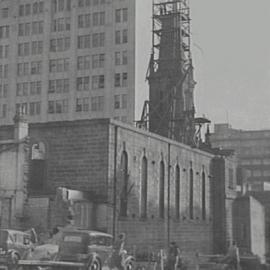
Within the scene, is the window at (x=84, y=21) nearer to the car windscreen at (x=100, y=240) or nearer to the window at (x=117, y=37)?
the window at (x=117, y=37)

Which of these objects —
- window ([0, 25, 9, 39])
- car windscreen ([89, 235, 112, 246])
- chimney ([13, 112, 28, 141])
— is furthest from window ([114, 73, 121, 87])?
car windscreen ([89, 235, 112, 246])

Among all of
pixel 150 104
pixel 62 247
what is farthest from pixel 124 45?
pixel 62 247

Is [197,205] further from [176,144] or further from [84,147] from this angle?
[84,147]

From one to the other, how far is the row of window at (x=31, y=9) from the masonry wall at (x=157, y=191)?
126 feet

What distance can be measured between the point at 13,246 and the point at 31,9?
194 ft

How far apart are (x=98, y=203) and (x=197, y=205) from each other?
15.4m

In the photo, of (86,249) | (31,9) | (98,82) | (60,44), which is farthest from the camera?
(31,9)

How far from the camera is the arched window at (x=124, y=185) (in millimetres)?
38094

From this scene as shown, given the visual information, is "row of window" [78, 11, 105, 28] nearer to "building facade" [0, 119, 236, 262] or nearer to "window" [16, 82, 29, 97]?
"window" [16, 82, 29, 97]

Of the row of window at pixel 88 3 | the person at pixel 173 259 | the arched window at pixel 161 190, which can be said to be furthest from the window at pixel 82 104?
the person at pixel 173 259

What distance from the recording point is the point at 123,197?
38312 mm

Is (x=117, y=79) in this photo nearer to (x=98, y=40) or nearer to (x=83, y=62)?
(x=83, y=62)

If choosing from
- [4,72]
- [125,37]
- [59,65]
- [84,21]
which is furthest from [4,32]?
[125,37]

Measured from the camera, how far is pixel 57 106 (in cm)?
7875
